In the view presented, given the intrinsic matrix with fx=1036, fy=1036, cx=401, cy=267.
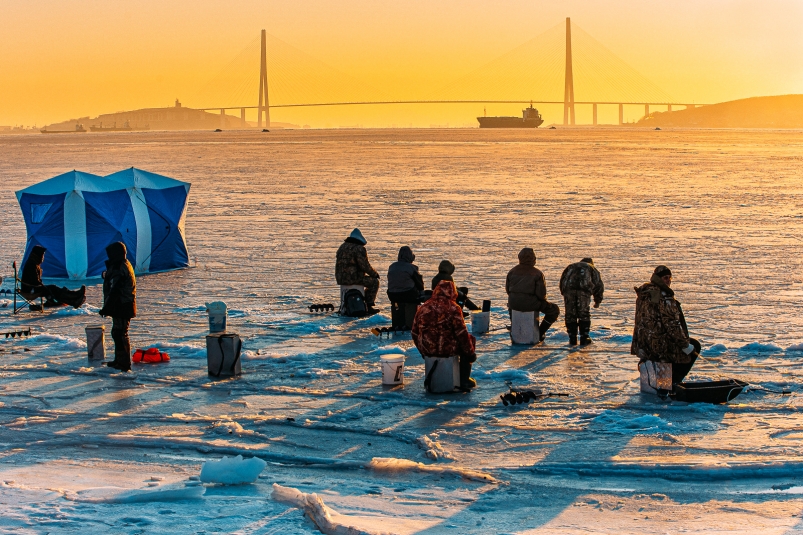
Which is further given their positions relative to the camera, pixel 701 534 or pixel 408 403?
pixel 408 403

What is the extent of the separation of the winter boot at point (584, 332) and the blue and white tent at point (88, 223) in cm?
914

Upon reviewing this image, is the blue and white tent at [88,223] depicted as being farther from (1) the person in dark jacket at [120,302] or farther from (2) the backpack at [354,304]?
(1) the person in dark jacket at [120,302]

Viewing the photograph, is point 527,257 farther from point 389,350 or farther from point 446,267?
point 389,350

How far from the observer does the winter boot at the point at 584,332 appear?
12.2 metres

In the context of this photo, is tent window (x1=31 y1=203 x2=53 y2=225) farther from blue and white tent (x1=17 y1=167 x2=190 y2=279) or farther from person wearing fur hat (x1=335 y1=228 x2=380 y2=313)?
person wearing fur hat (x1=335 y1=228 x2=380 y2=313)

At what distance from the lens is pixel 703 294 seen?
15625 millimetres

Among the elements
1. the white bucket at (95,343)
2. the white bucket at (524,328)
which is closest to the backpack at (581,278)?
the white bucket at (524,328)

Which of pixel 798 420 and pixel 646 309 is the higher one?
pixel 646 309

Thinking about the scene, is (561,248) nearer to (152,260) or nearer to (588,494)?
(152,260)

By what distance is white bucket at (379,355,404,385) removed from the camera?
33.9 ft

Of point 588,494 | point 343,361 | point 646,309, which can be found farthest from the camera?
point 343,361

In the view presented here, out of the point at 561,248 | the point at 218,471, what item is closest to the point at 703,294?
the point at 561,248

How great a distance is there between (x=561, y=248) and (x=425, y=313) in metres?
11.6

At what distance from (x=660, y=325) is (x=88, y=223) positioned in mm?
11542
